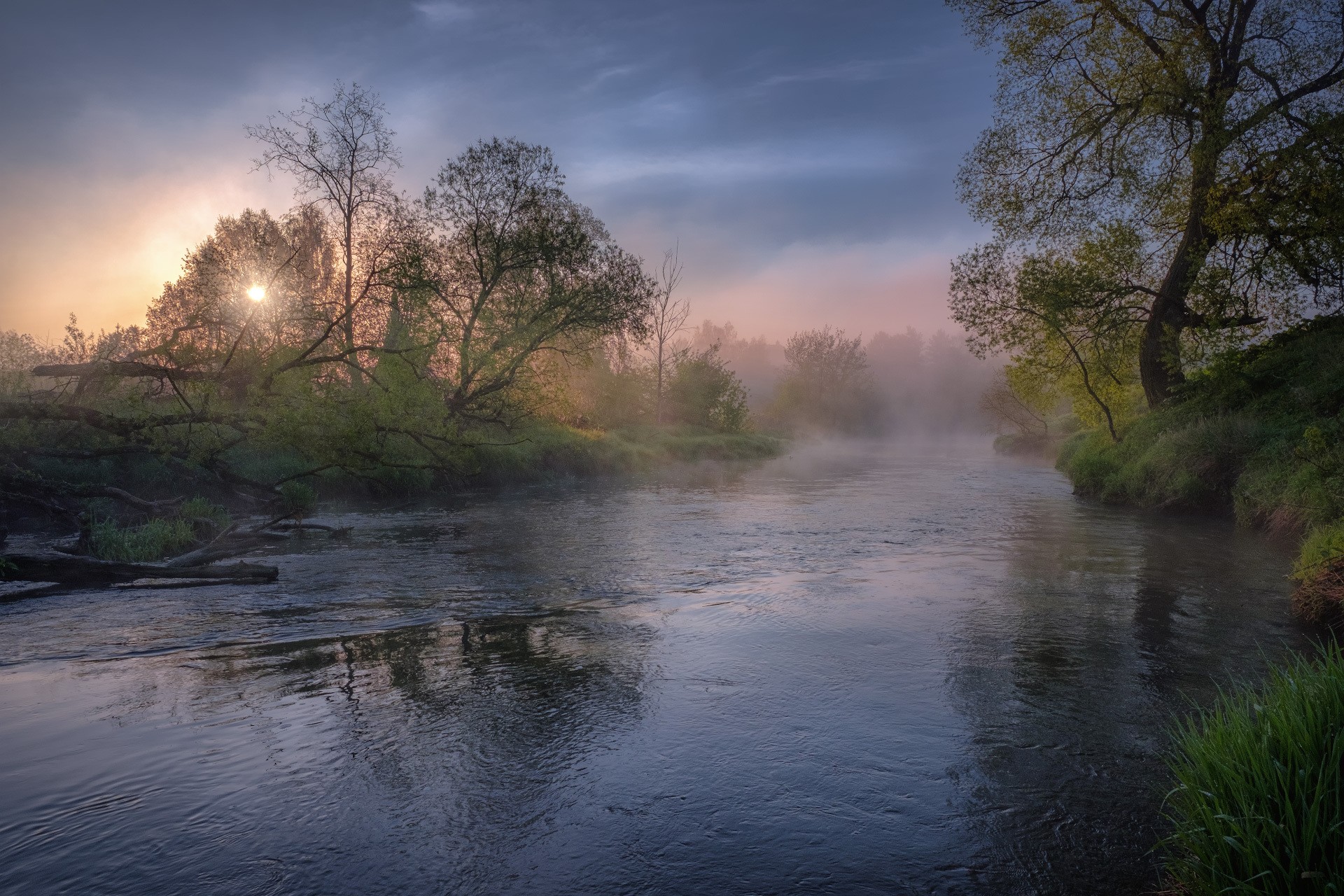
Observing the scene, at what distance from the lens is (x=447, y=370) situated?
29.0 m

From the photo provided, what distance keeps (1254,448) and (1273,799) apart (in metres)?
17.2

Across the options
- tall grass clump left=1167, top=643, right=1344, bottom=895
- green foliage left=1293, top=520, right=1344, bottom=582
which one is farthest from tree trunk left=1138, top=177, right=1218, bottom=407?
tall grass clump left=1167, top=643, right=1344, bottom=895

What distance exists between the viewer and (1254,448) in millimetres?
17031

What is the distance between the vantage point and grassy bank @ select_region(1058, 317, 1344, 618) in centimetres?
1217

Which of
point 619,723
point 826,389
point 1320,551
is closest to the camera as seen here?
point 619,723

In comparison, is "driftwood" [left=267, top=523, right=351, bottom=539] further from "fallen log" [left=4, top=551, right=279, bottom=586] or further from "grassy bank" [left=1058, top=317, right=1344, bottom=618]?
"grassy bank" [left=1058, top=317, right=1344, bottom=618]

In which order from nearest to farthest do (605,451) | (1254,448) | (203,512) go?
(203,512) < (1254,448) < (605,451)

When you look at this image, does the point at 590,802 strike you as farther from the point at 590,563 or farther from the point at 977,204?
the point at 977,204

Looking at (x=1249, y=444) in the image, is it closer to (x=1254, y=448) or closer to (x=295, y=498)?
(x=1254, y=448)

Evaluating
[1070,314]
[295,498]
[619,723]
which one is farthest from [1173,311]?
[295,498]

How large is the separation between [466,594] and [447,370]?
19.4 meters

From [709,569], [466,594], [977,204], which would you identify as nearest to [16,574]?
[466,594]

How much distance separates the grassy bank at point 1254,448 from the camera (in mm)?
12172

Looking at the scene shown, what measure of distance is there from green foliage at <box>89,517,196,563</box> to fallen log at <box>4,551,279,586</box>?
4.62ft
